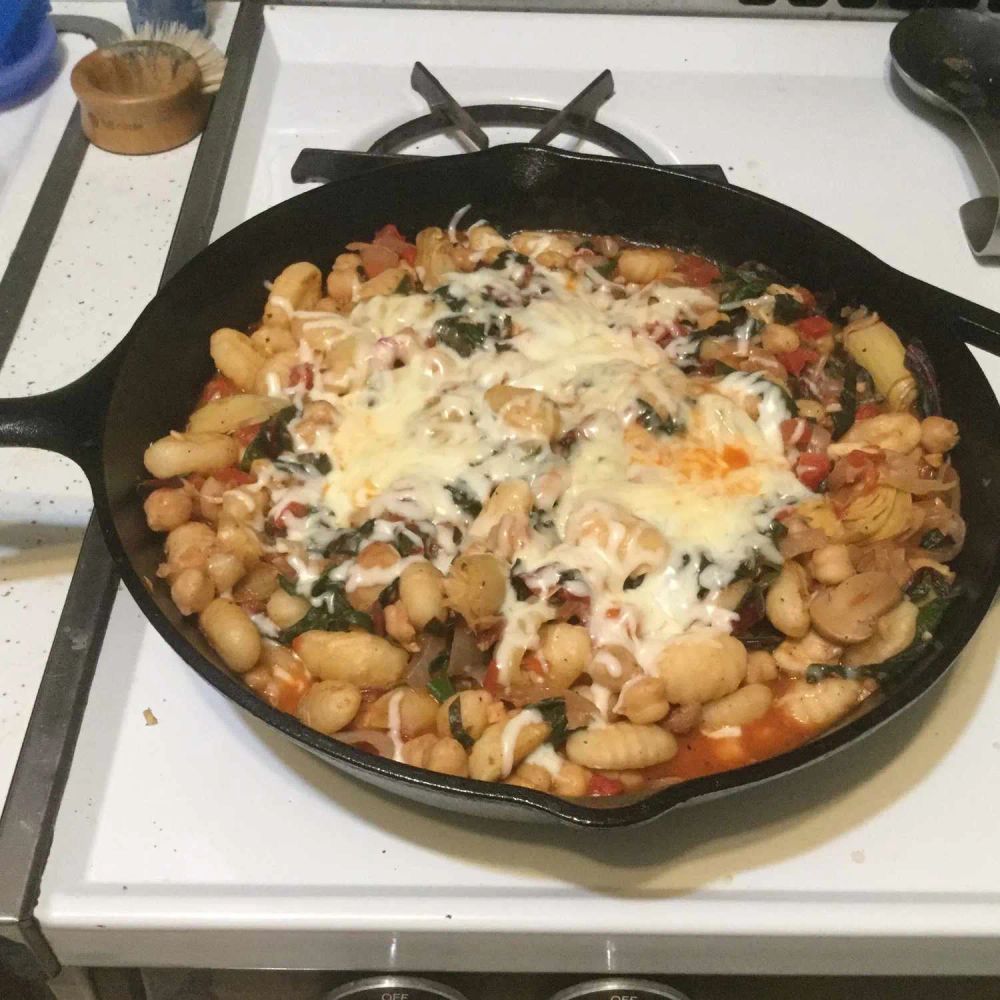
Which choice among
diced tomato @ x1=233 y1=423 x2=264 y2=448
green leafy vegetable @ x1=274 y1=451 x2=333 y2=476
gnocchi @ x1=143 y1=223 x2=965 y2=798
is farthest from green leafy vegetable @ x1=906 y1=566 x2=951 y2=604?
diced tomato @ x1=233 y1=423 x2=264 y2=448

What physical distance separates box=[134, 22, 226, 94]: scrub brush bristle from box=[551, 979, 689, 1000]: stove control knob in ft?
5.30

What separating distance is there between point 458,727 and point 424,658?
0.12 metres

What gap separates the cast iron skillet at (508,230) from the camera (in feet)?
3.22

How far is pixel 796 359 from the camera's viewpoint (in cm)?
151

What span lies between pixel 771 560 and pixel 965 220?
90 cm

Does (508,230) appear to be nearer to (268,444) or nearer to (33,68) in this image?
(268,444)

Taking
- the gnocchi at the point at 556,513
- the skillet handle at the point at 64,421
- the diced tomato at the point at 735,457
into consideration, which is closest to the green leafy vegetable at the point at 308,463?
the gnocchi at the point at 556,513

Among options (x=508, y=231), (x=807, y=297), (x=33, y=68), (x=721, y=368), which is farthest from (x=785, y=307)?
(x=33, y=68)

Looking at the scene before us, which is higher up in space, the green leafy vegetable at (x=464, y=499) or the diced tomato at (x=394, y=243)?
the diced tomato at (x=394, y=243)

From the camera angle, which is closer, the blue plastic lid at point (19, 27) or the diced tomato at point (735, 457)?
the diced tomato at point (735, 457)

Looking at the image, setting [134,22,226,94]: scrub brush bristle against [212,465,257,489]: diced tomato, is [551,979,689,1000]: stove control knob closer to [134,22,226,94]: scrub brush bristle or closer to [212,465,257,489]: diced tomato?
[212,465,257,489]: diced tomato

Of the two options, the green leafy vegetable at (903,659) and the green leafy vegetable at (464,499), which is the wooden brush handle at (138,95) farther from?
the green leafy vegetable at (903,659)

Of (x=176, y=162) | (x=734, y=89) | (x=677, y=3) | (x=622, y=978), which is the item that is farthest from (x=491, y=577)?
(x=677, y=3)

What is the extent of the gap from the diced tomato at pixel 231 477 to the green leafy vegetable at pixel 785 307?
32.3 inches
